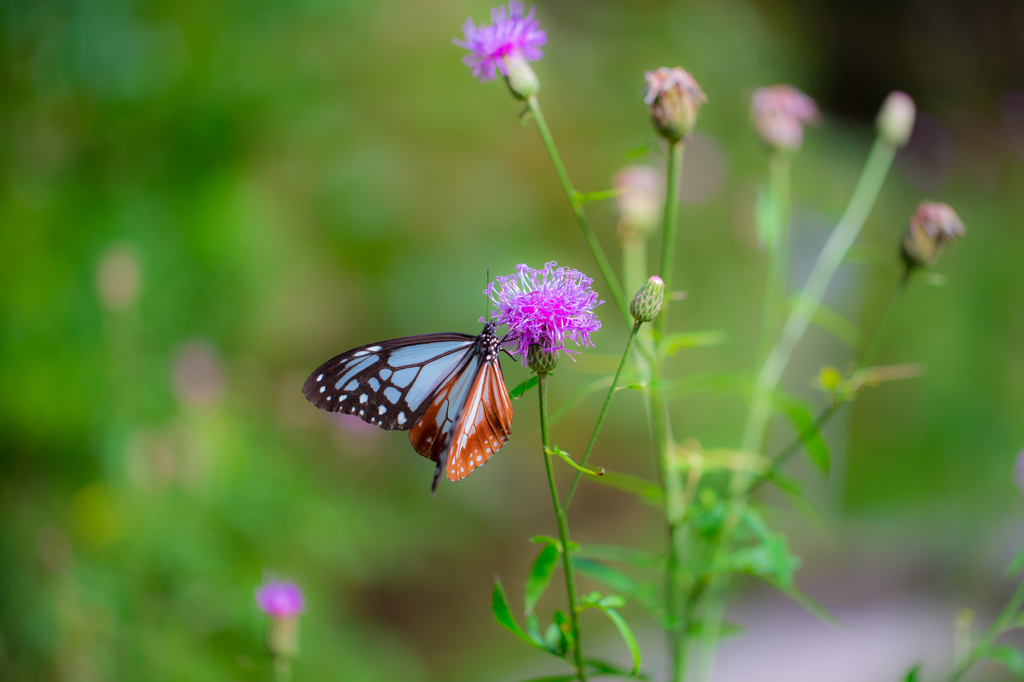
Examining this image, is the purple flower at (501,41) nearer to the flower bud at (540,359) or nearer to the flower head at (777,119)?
the flower bud at (540,359)

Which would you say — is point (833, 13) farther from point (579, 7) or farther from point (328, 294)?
point (328, 294)

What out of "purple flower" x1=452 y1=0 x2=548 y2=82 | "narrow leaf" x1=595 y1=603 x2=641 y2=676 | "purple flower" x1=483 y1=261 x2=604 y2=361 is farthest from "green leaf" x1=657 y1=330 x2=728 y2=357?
"purple flower" x1=452 y1=0 x2=548 y2=82

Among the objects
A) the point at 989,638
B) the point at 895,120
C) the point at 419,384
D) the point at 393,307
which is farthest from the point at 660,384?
the point at 393,307

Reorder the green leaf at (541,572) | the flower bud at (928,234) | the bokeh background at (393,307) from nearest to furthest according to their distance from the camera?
the green leaf at (541,572), the flower bud at (928,234), the bokeh background at (393,307)

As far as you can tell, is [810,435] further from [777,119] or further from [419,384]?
[777,119]

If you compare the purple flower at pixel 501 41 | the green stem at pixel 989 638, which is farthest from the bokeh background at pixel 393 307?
the green stem at pixel 989 638

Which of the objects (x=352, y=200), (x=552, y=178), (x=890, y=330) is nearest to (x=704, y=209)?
(x=552, y=178)
